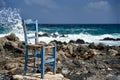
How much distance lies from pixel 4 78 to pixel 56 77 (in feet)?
5.45

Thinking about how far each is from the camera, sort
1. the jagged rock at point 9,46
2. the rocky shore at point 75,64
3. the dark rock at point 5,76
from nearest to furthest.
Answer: the dark rock at point 5,76, the rocky shore at point 75,64, the jagged rock at point 9,46

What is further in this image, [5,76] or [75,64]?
[75,64]

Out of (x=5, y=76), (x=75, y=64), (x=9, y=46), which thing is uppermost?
(x=9, y=46)

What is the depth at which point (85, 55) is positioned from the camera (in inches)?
572

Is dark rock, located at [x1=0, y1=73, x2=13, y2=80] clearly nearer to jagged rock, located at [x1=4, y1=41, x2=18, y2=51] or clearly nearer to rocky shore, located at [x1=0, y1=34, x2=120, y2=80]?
rocky shore, located at [x1=0, y1=34, x2=120, y2=80]

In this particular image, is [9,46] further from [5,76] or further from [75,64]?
[5,76]

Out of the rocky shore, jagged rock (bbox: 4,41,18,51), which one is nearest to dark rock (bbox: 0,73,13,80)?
the rocky shore

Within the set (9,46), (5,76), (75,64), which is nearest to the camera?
(5,76)

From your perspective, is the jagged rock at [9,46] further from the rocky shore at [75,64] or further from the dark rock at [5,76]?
the dark rock at [5,76]

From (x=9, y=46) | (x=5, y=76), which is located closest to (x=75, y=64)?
A: (x=5, y=76)

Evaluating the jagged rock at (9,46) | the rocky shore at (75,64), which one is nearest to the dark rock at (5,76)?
the rocky shore at (75,64)

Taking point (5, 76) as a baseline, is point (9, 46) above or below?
above

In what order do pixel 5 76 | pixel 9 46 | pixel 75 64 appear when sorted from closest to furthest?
1. pixel 5 76
2. pixel 75 64
3. pixel 9 46

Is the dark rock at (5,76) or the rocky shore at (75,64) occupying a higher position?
the dark rock at (5,76)
